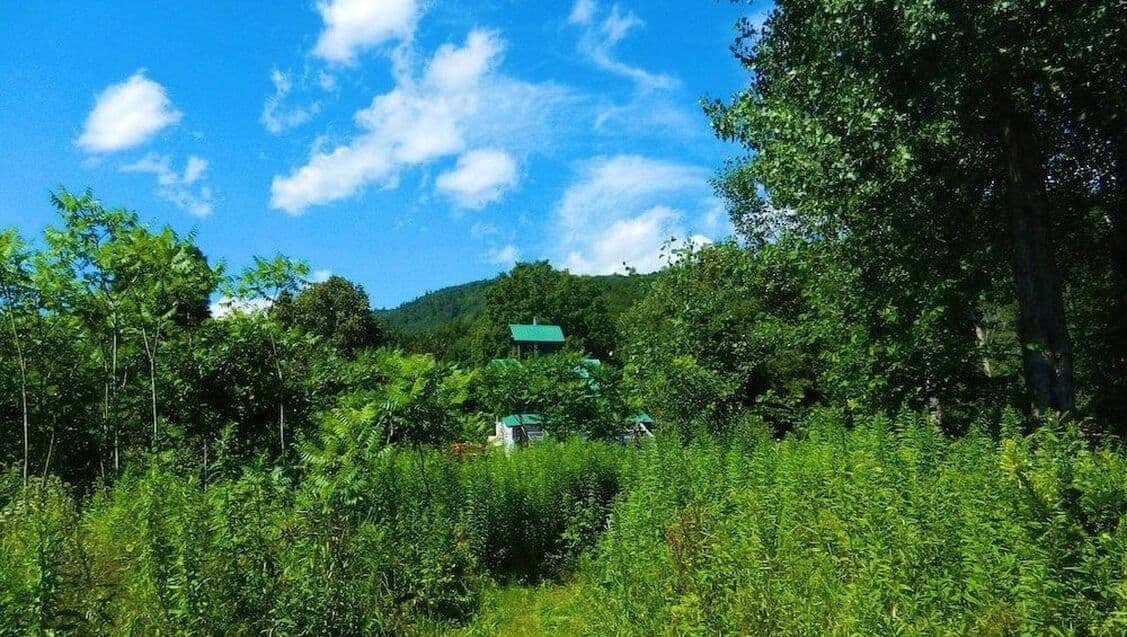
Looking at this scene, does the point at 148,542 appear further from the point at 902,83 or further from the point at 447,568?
the point at 902,83

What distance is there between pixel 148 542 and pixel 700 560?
10.3 ft

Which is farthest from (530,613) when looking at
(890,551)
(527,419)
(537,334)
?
(537,334)

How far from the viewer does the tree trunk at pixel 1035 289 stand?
9469 mm

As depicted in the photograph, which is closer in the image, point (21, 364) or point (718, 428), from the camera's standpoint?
point (21, 364)

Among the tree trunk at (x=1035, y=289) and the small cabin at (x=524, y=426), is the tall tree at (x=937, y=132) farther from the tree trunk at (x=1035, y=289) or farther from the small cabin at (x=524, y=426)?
the small cabin at (x=524, y=426)

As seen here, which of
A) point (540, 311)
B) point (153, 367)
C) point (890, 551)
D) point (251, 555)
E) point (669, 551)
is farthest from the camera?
point (540, 311)

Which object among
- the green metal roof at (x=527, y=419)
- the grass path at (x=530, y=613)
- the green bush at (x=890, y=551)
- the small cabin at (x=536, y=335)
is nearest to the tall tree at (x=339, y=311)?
the small cabin at (x=536, y=335)

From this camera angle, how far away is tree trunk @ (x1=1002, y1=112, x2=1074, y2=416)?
947 cm

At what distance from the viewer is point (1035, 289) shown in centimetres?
959

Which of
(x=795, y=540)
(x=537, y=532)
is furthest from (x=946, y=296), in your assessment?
(x=795, y=540)

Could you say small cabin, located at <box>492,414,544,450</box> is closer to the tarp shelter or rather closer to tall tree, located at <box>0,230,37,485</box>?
tall tree, located at <box>0,230,37,485</box>

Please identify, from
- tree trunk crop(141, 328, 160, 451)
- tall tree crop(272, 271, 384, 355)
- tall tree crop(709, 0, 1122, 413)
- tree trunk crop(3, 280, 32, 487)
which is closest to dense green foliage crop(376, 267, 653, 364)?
tall tree crop(272, 271, 384, 355)

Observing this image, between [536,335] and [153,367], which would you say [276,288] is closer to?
[153,367]

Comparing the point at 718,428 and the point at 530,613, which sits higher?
the point at 718,428
